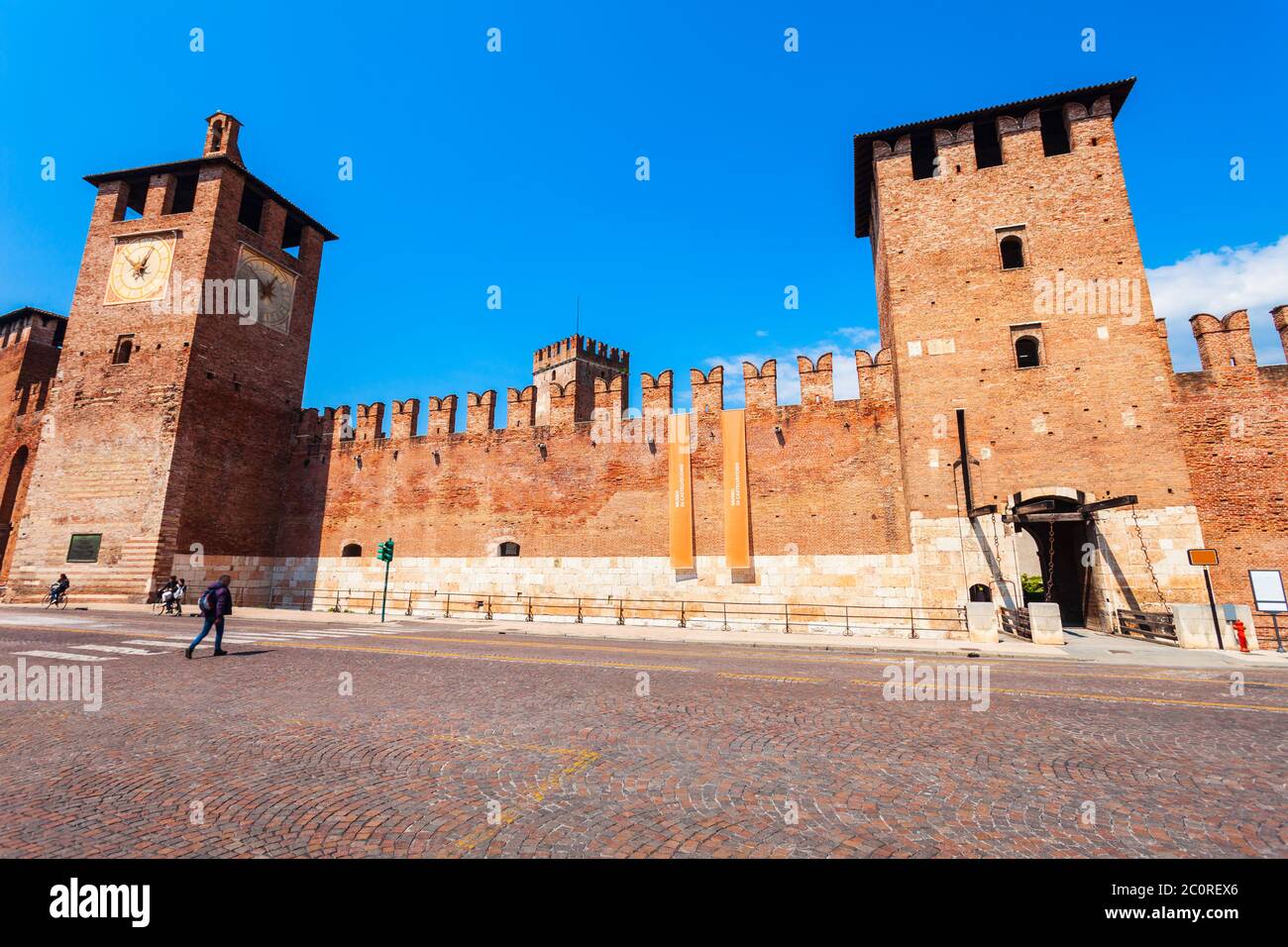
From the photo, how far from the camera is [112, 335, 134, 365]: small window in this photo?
77.9ft

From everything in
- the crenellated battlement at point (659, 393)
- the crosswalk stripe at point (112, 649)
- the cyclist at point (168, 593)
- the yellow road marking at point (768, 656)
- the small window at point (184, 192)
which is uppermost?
the small window at point (184, 192)

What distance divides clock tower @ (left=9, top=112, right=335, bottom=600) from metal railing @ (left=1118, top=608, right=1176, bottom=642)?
3133cm

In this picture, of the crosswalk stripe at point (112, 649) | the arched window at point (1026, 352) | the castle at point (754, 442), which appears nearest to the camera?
the crosswalk stripe at point (112, 649)

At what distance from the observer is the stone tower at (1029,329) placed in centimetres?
1653

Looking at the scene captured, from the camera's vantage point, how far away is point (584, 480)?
21.7 meters

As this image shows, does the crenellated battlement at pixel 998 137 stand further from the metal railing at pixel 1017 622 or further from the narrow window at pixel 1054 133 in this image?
the metal railing at pixel 1017 622

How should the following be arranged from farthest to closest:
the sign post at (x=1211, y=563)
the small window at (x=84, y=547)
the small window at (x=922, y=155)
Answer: the small window at (x=84, y=547) → the small window at (x=922, y=155) → the sign post at (x=1211, y=563)

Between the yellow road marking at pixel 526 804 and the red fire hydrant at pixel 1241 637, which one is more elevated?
the red fire hydrant at pixel 1241 637

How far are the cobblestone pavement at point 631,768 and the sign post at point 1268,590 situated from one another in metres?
9.85

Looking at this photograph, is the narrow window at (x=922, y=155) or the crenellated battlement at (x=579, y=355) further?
the crenellated battlement at (x=579, y=355)

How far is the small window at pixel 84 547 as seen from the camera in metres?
21.7

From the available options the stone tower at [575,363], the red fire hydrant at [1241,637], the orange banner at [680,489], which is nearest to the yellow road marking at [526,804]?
the orange banner at [680,489]

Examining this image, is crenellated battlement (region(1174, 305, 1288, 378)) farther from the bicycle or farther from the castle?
the bicycle

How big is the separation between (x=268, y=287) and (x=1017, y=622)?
32.1 meters
